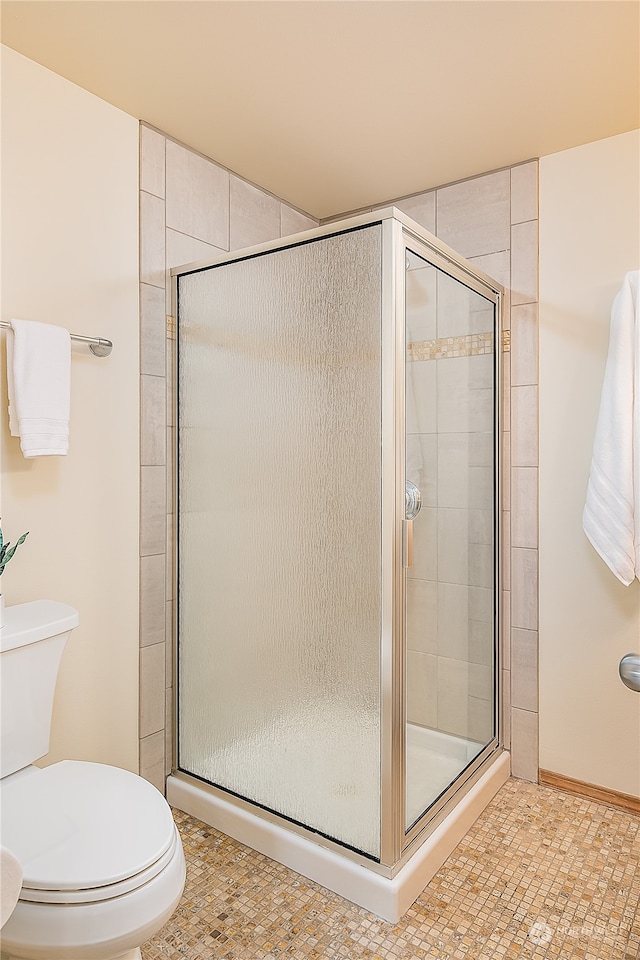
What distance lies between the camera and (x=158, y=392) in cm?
215

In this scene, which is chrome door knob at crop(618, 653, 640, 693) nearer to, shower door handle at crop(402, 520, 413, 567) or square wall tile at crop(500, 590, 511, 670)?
shower door handle at crop(402, 520, 413, 567)

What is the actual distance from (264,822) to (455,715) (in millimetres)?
710

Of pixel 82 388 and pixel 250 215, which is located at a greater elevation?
pixel 250 215

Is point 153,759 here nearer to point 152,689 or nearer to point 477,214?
point 152,689

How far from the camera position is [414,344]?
1.77 meters

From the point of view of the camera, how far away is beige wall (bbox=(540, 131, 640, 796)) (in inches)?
85.0

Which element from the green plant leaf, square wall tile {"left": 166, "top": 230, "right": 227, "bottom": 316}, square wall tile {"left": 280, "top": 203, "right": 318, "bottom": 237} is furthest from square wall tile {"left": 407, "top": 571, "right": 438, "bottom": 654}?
square wall tile {"left": 280, "top": 203, "right": 318, "bottom": 237}

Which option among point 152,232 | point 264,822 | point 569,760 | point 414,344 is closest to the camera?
point 414,344

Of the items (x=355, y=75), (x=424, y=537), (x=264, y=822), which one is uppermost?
(x=355, y=75)

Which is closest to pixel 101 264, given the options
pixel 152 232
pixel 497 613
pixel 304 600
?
pixel 152 232

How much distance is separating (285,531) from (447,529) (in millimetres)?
559

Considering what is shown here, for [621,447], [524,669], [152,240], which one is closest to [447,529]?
[621,447]

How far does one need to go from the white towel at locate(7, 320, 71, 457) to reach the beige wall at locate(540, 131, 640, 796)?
1649 millimetres

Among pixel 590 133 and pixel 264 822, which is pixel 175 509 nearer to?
pixel 264 822
